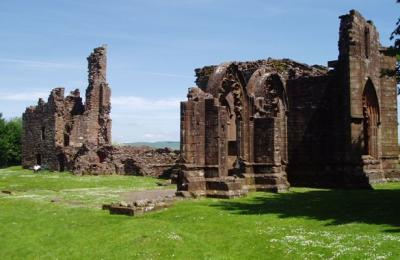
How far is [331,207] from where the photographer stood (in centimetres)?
1530

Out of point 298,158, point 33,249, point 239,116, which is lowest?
point 33,249

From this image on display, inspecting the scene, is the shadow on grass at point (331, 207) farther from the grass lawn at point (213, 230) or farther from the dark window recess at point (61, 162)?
the dark window recess at point (61, 162)

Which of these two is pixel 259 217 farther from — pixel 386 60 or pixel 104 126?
pixel 104 126

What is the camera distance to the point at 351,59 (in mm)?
23922

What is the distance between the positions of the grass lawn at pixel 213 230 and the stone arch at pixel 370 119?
892 centimetres

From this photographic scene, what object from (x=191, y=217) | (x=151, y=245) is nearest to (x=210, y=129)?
(x=191, y=217)

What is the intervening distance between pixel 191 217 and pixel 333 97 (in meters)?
13.9

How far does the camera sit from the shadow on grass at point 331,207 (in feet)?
42.5

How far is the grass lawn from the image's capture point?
10176mm

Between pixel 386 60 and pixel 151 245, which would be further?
pixel 386 60

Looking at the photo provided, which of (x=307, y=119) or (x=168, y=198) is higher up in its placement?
(x=307, y=119)

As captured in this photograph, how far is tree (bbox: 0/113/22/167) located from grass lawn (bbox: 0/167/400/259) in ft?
145

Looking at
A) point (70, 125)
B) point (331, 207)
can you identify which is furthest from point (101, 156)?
point (331, 207)

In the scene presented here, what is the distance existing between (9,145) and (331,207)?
50.7 m
